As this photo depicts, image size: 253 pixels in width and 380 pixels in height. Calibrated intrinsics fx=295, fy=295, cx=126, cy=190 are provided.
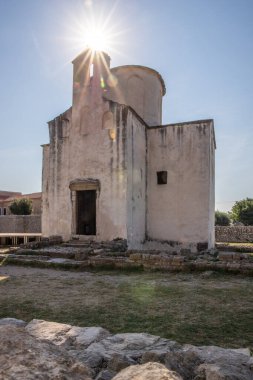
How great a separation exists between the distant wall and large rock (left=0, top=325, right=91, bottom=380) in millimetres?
24230

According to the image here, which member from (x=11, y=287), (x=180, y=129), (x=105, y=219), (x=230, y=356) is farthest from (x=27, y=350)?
(x=180, y=129)

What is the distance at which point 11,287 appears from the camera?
6.74 meters

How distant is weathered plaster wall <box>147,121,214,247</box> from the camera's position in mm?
14086

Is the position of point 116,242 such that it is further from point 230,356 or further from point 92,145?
point 230,356

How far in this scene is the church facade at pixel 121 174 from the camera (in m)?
13.4

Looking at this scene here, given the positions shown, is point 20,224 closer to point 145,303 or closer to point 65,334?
point 145,303

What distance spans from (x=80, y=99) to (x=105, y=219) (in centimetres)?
615

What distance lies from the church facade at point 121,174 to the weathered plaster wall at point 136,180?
0.15ft

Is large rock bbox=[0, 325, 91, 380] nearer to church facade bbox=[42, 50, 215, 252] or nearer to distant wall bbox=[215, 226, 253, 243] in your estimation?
church facade bbox=[42, 50, 215, 252]

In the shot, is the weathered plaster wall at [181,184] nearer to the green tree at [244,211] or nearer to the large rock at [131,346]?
the large rock at [131,346]

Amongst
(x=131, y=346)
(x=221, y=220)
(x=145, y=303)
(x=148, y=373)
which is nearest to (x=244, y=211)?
(x=221, y=220)

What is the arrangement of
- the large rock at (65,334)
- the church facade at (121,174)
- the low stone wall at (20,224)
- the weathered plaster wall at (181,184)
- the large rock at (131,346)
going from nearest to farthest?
1. the large rock at (131,346)
2. the large rock at (65,334)
3. the church facade at (121,174)
4. the weathered plaster wall at (181,184)
5. the low stone wall at (20,224)

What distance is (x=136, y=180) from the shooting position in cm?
1400

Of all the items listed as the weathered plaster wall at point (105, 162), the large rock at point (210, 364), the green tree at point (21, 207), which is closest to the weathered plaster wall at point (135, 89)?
the weathered plaster wall at point (105, 162)
